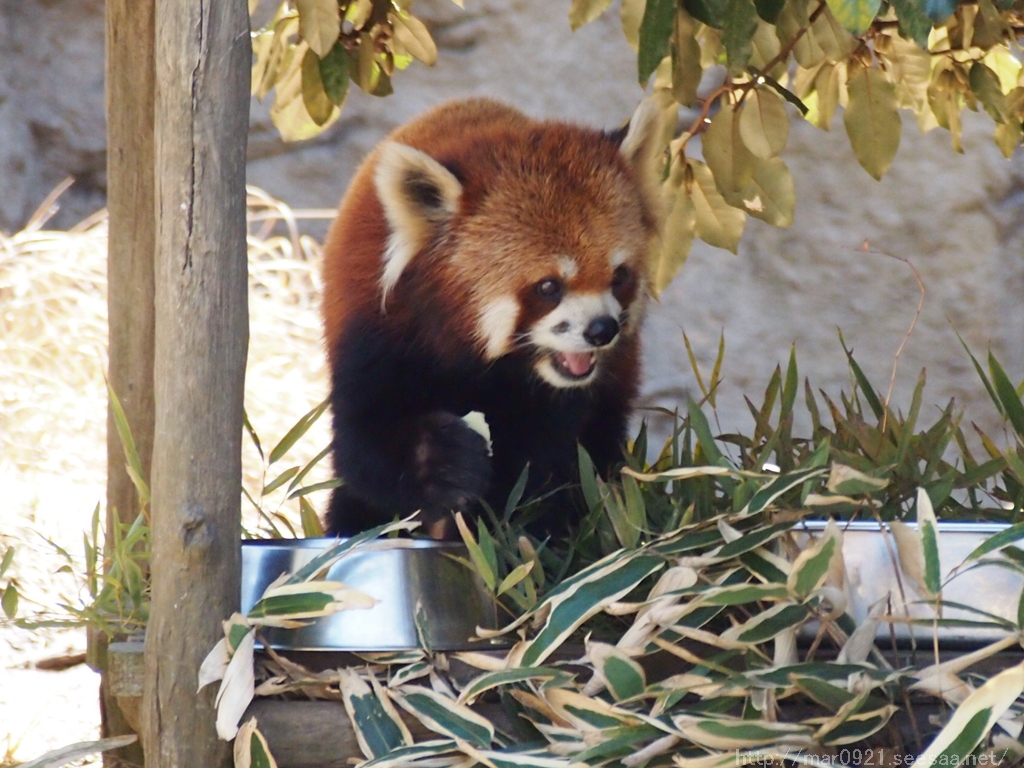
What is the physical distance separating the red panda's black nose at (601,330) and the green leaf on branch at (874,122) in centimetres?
57

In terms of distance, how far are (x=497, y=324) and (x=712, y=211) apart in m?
0.56

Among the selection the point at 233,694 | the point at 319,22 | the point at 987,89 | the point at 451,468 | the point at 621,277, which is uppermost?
the point at 319,22

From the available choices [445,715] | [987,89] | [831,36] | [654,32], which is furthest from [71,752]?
[987,89]

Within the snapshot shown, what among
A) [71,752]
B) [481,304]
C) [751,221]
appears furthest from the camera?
[751,221]

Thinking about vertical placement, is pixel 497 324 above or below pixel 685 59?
below

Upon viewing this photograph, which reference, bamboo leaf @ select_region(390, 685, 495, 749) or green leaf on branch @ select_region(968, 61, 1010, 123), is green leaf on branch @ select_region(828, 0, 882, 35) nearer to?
green leaf on branch @ select_region(968, 61, 1010, 123)

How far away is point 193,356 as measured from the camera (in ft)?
5.42

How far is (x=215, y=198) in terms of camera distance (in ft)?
5.41

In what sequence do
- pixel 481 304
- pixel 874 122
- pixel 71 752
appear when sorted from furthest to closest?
pixel 481 304 → pixel 874 122 → pixel 71 752

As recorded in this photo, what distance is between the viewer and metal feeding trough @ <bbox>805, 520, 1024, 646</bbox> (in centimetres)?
164

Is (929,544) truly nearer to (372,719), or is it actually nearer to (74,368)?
(372,719)

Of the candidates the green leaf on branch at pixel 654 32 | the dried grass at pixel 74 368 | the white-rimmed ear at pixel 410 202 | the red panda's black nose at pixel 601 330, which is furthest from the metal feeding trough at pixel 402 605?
the dried grass at pixel 74 368

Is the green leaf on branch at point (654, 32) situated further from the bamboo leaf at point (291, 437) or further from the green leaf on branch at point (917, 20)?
the bamboo leaf at point (291, 437)

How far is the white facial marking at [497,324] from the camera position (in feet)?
7.61
